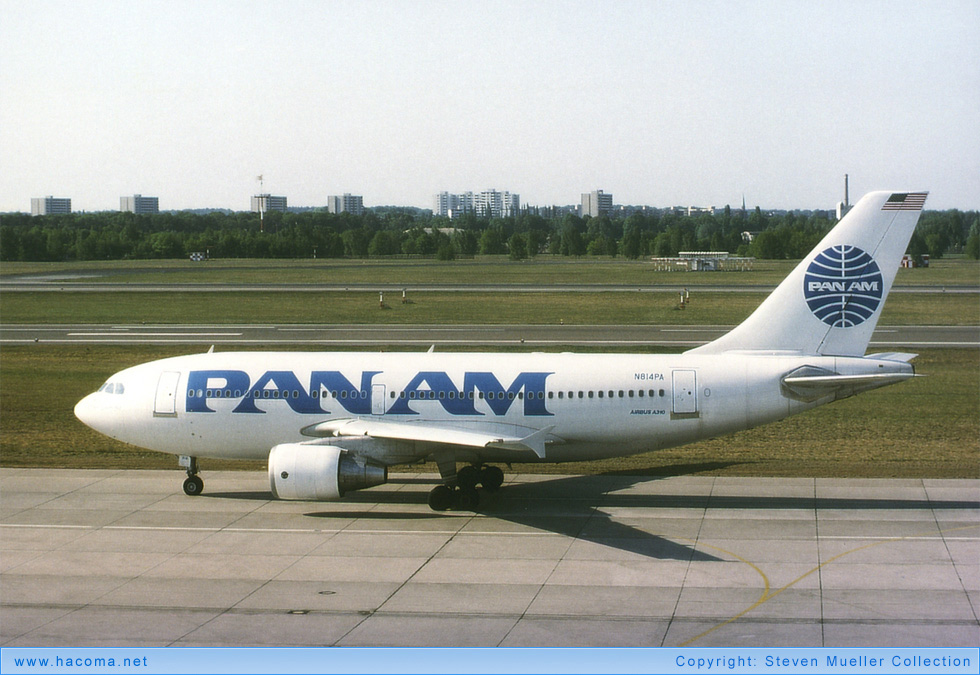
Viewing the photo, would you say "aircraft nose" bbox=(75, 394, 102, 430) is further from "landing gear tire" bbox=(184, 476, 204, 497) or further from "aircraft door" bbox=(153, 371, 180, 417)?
"landing gear tire" bbox=(184, 476, 204, 497)

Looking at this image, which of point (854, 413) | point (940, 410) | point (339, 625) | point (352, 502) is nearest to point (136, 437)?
point (352, 502)

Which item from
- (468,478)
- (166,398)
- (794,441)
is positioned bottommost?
(794,441)

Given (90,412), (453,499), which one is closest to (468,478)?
(453,499)

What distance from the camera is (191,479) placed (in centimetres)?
3244

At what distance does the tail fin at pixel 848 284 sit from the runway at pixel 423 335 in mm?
33537

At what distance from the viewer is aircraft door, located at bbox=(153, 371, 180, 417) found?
3153cm

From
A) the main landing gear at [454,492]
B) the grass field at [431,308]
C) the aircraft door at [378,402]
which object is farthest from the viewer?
the grass field at [431,308]

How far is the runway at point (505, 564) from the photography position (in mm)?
20188

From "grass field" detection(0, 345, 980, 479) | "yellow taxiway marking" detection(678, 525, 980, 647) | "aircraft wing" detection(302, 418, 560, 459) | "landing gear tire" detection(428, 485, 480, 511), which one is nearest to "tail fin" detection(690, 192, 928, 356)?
"yellow taxiway marking" detection(678, 525, 980, 647)

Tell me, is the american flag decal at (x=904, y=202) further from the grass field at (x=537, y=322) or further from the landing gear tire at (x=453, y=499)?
the landing gear tire at (x=453, y=499)

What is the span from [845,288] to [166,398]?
21.2 metres

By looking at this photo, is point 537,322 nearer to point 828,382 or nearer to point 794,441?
point 794,441

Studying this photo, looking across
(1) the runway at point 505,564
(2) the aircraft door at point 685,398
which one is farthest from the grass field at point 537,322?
(2) the aircraft door at point 685,398

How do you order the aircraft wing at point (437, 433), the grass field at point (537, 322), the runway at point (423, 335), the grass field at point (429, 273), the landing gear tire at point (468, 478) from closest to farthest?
1. the aircraft wing at point (437, 433)
2. the landing gear tire at point (468, 478)
3. the grass field at point (537, 322)
4. the runway at point (423, 335)
5. the grass field at point (429, 273)
